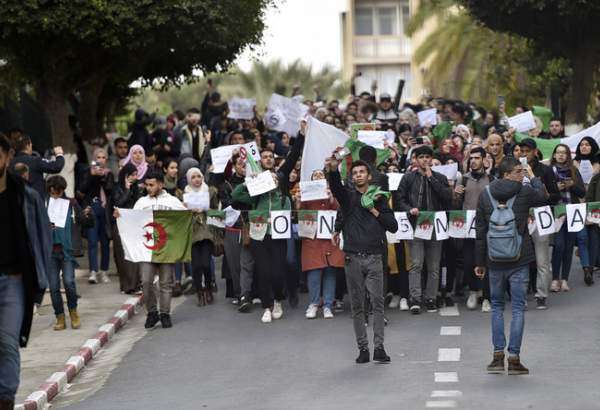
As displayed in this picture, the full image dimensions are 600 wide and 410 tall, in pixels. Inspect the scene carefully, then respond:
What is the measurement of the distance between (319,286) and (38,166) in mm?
4069

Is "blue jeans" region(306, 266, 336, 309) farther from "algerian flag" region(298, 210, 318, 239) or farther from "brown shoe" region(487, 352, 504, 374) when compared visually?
"brown shoe" region(487, 352, 504, 374)

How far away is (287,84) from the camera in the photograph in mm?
58875

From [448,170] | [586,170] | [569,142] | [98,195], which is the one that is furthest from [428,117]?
[98,195]

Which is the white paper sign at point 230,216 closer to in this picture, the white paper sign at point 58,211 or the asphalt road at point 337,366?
the asphalt road at point 337,366

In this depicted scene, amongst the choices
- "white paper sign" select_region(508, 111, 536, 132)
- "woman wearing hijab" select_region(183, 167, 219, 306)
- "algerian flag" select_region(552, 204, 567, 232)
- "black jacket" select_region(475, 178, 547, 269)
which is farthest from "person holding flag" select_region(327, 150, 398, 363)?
"white paper sign" select_region(508, 111, 536, 132)

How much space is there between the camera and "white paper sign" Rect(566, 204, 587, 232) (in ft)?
57.8

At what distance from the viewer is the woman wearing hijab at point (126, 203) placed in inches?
702

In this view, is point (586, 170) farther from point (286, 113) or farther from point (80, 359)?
point (80, 359)

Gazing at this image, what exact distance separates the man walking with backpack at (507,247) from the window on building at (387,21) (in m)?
55.8

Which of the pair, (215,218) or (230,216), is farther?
(215,218)

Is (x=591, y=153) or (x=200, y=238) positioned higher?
(x=591, y=153)

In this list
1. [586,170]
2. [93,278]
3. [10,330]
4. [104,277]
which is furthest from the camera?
[104,277]

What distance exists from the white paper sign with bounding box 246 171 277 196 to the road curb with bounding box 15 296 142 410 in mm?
2179

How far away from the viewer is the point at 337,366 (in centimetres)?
1344
